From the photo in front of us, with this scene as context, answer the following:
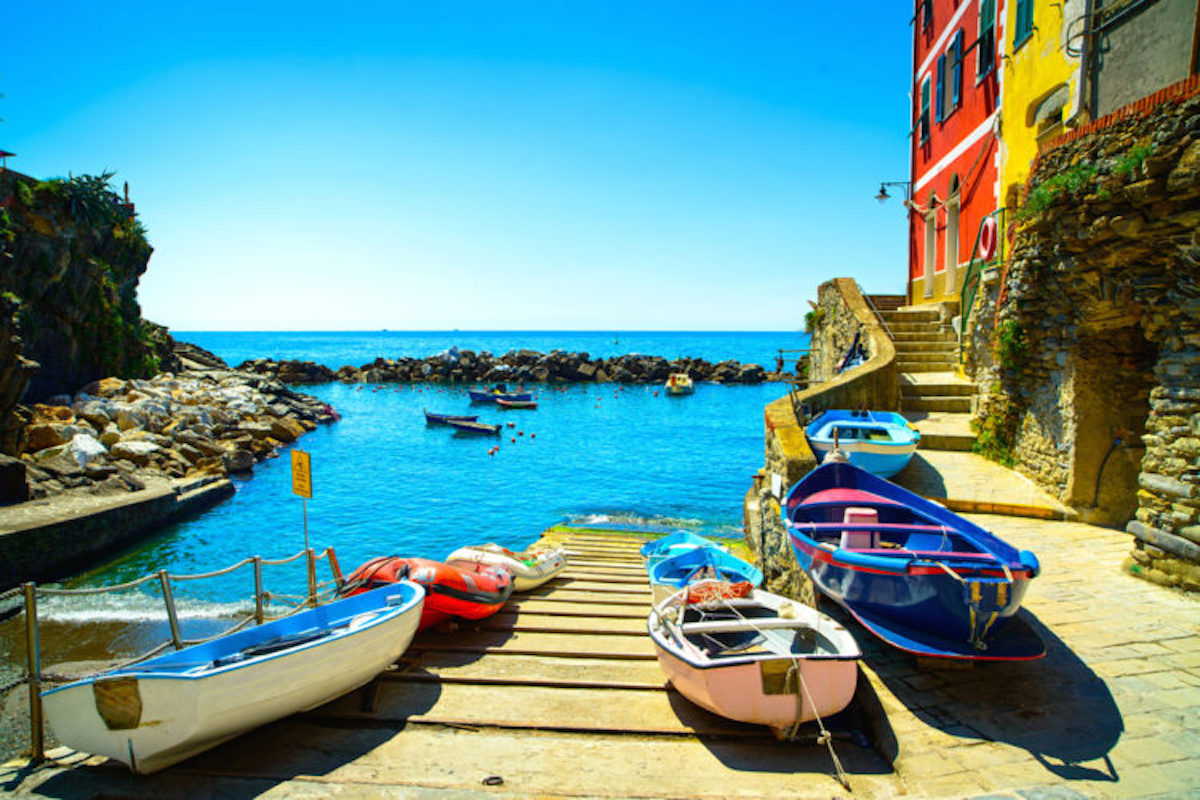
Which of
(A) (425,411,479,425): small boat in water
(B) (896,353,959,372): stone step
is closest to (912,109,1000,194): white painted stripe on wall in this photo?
(B) (896,353,959,372): stone step

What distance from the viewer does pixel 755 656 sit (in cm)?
468

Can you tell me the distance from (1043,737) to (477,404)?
148ft

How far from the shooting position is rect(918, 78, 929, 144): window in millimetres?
18344

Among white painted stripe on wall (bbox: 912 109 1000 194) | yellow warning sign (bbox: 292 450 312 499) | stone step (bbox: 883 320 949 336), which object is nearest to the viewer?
yellow warning sign (bbox: 292 450 312 499)

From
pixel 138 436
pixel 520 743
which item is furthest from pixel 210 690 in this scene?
pixel 138 436

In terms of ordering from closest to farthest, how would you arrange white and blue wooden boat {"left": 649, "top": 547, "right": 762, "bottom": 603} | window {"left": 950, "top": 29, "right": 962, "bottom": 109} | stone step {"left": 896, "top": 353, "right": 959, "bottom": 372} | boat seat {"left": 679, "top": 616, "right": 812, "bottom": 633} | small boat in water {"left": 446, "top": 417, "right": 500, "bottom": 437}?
boat seat {"left": 679, "top": 616, "right": 812, "bottom": 633} < white and blue wooden boat {"left": 649, "top": 547, "right": 762, "bottom": 603} < stone step {"left": 896, "top": 353, "right": 959, "bottom": 372} < window {"left": 950, "top": 29, "right": 962, "bottom": 109} < small boat in water {"left": 446, "top": 417, "right": 500, "bottom": 437}

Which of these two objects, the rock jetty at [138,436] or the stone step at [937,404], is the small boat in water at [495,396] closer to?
the rock jetty at [138,436]

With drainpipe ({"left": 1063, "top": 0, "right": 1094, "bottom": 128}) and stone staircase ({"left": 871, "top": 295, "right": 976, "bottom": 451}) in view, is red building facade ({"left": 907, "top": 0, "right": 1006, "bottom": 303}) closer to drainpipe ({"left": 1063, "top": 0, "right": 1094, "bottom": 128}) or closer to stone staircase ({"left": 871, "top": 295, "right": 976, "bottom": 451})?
stone staircase ({"left": 871, "top": 295, "right": 976, "bottom": 451})

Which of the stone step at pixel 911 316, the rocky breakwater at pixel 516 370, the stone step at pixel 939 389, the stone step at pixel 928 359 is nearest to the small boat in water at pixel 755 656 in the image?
the stone step at pixel 939 389

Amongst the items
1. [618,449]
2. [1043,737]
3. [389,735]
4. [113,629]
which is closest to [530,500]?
[618,449]

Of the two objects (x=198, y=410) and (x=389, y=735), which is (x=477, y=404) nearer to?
(x=198, y=410)

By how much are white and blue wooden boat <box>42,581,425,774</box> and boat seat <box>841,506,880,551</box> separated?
4.42 meters

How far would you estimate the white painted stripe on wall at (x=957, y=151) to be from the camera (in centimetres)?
1349

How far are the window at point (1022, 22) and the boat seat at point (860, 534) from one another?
10.5 m
